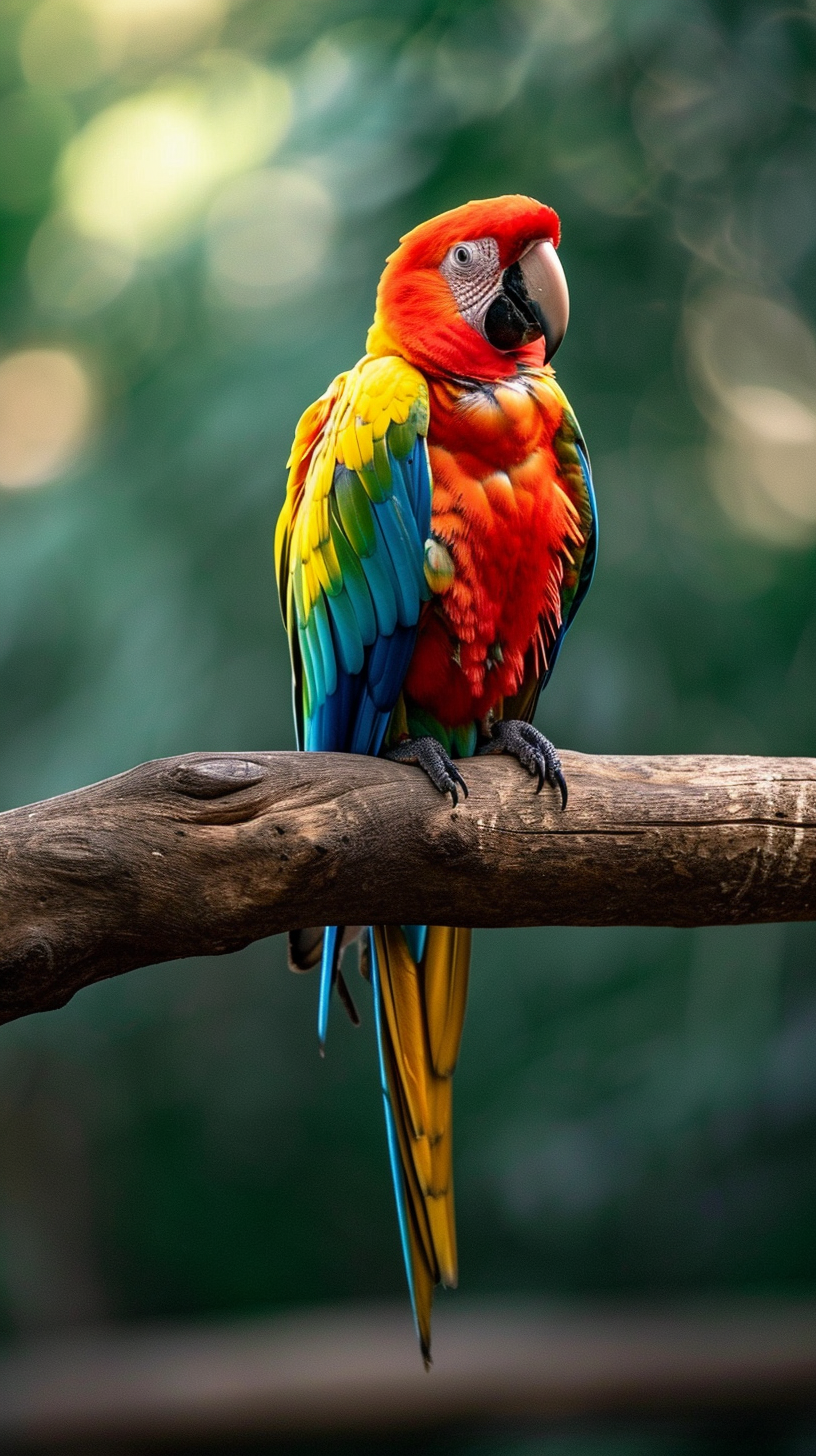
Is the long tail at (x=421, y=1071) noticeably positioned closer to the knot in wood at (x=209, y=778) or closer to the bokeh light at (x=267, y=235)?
the knot in wood at (x=209, y=778)

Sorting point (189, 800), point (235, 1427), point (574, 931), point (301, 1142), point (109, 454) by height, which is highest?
point (109, 454)

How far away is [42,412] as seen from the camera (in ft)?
9.78

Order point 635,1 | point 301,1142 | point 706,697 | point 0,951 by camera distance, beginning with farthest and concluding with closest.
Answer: point 301,1142, point 706,697, point 635,1, point 0,951

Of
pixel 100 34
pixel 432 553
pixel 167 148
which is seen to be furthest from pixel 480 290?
pixel 100 34

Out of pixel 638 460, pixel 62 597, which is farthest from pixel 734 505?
pixel 62 597

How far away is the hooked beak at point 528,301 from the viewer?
5.14 ft

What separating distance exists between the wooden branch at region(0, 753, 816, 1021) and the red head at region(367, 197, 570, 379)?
1.87 ft

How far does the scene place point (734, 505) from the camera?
288cm

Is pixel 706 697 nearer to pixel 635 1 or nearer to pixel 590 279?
pixel 590 279

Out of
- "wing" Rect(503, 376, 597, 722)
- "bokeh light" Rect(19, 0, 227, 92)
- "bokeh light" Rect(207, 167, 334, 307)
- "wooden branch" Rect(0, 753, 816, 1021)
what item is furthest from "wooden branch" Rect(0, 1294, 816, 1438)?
"bokeh light" Rect(19, 0, 227, 92)

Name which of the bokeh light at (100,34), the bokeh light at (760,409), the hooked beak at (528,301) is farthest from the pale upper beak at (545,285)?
the bokeh light at (100,34)

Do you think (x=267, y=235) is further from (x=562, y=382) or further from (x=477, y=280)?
(x=477, y=280)

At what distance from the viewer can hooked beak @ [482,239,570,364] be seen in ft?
5.14

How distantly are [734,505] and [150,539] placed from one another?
4.75 feet
